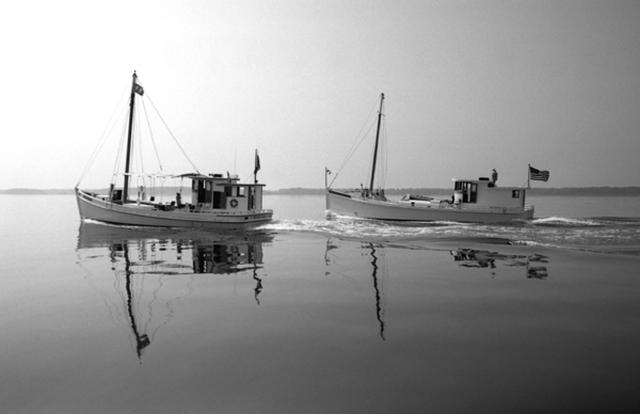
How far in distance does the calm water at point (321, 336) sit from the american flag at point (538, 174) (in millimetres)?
25959

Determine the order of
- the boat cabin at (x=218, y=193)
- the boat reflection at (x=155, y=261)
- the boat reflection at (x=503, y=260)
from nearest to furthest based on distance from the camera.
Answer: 1. the boat reflection at (x=155, y=261)
2. the boat reflection at (x=503, y=260)
3. the boat cabin at (x=218, y=193)

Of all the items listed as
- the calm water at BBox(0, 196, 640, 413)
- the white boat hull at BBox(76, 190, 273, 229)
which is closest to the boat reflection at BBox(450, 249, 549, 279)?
the calm water at BBox(0, 196, 640, 413)

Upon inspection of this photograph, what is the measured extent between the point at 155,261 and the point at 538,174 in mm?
39724

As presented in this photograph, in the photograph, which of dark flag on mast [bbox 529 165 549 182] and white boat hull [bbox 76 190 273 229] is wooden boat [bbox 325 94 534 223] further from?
white boat hull [bbox 76 190 273 229]

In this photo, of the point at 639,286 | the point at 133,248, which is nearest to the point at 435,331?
the point at 639,286

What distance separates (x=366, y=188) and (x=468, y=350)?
41.5 metres

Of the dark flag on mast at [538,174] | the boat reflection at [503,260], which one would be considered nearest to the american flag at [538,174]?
the dark flag on mast at [538,174]

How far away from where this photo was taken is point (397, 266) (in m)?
16.9

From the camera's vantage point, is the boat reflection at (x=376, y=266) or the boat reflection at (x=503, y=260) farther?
the boat reflection at (x=503, y=260)

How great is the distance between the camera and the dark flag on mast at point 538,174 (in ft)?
135

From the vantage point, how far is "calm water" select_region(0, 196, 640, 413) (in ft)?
18.7

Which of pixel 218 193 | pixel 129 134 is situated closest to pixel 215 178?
pixel 218 193

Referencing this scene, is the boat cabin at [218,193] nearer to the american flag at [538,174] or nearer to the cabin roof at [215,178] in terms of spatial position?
the cabin roof at [215,178]

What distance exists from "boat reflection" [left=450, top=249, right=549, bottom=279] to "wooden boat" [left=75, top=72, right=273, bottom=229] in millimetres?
20008
